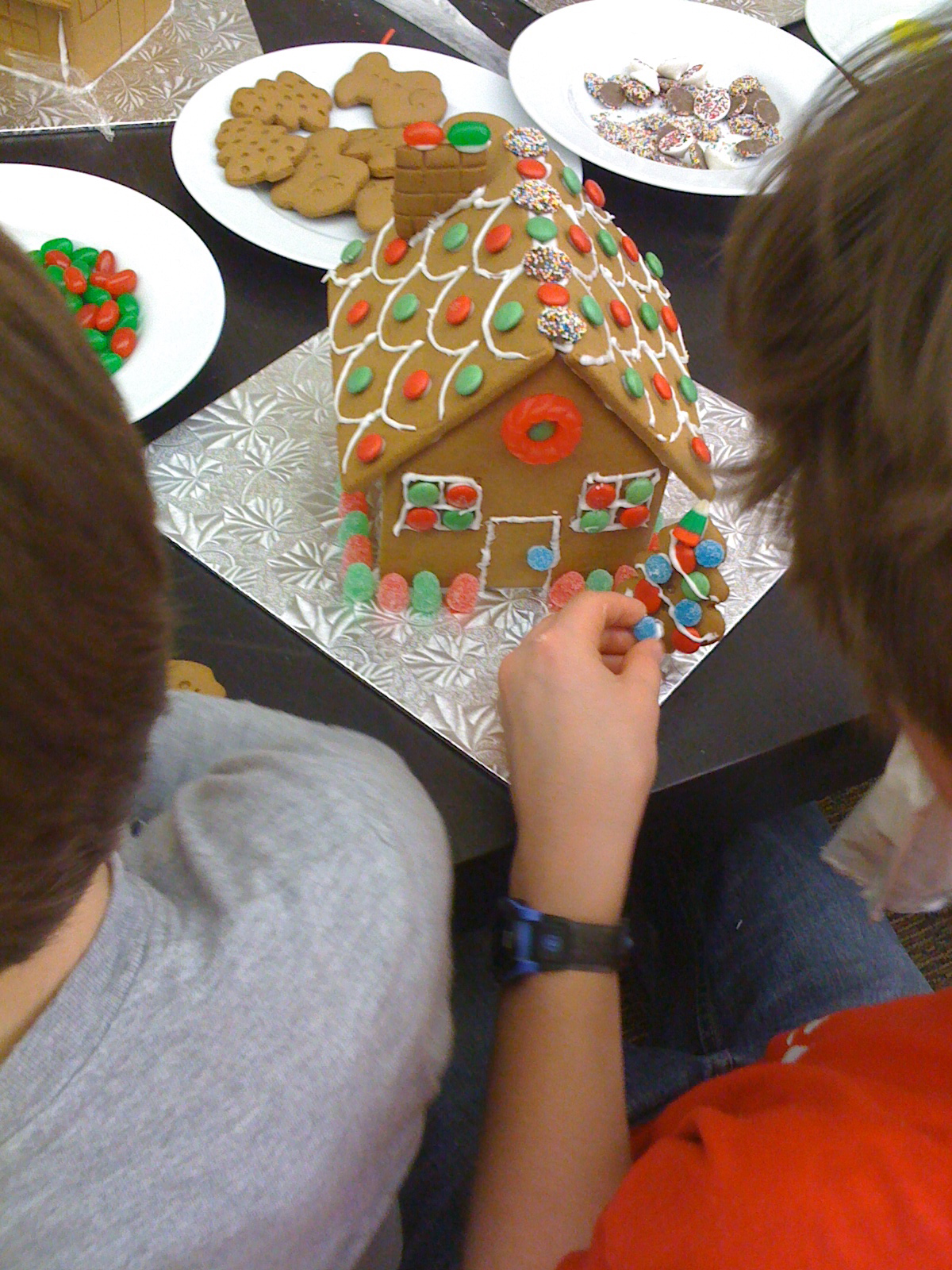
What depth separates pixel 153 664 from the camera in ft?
1.26

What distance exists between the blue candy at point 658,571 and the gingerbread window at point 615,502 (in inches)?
1.5

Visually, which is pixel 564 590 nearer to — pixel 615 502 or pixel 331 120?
pixel 615 502

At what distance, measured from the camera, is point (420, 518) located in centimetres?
75

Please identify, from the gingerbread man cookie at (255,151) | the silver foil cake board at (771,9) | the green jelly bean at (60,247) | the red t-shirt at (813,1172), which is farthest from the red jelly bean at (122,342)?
the silver foil cake board at (771,9)

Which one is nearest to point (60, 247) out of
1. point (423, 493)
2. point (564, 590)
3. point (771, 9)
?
point (423, 493)

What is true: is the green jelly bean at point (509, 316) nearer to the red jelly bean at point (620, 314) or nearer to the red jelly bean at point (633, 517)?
the red jelly bean at point (620, 314)

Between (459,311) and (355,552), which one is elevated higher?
(459,311)

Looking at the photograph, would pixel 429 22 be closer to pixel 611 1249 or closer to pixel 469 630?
pixel 469 630

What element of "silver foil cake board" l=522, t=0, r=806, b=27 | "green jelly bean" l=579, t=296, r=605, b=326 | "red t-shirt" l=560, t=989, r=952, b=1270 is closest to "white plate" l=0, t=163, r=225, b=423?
"green jelly bean" l=579, t=296, r=605, b=326

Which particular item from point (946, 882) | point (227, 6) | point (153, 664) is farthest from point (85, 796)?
point (227, 6)

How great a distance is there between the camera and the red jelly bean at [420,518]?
748 mm

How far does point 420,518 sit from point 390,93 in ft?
1.99

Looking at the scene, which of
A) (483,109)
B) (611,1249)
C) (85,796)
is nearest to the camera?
(85,796)

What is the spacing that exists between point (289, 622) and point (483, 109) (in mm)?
700
